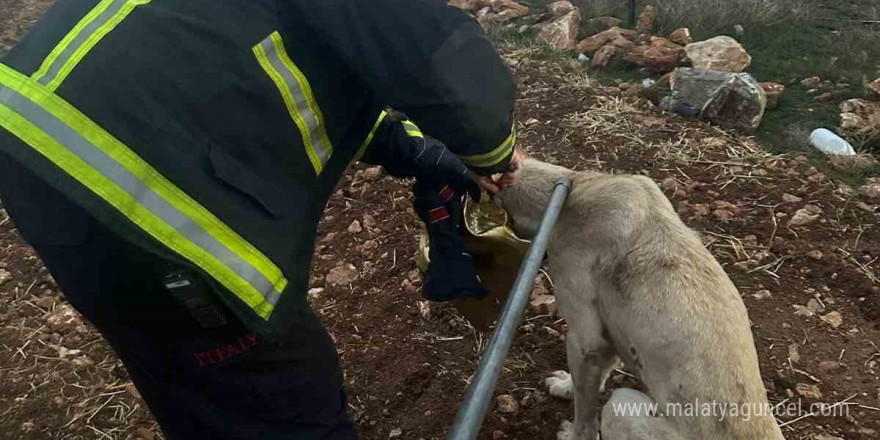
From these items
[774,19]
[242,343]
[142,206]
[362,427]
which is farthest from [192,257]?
[774,19]

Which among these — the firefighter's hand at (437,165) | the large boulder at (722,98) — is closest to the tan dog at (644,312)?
the firefighter's hand at (437,165)

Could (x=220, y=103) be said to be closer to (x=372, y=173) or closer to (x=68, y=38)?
(x=68, y=38)

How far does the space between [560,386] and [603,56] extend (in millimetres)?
4574

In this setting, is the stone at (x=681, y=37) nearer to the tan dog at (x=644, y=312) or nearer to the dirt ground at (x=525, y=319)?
the dirt ground at (x=525, y=319)

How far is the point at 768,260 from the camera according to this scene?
4.02 m

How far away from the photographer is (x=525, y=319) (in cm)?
390

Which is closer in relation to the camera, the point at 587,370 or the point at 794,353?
the point at 587,370

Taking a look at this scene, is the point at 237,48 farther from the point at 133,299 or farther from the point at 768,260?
the point at 768,260

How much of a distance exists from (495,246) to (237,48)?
178 cm

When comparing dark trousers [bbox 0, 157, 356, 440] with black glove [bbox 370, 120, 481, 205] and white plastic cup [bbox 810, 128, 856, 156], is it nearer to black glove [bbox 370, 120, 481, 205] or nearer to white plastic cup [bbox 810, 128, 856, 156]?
black glove [bbox 370, 120, 481, 205]

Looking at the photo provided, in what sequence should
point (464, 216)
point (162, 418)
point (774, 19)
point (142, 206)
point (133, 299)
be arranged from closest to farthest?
1. point (142, 206)
2. point (133, 299)
3. point (162, 418)
4. point (464, 216)
5. point (774, 19)

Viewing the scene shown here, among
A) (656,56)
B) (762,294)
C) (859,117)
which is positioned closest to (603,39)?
(656,56)

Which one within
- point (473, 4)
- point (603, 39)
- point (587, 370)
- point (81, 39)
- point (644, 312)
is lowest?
point (473, 4)

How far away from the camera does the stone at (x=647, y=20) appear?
779 cm
